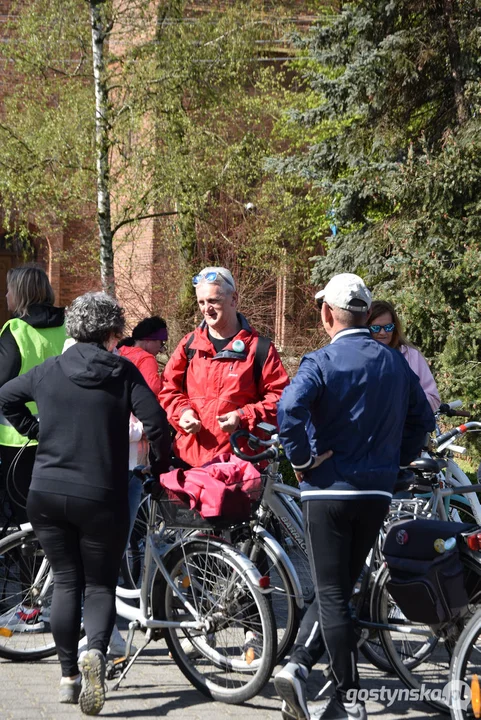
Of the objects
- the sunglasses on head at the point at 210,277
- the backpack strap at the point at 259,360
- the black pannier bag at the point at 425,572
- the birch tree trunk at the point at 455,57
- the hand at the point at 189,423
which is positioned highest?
the birch tree trunk at the point at 455,57

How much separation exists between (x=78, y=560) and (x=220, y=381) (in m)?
1.43

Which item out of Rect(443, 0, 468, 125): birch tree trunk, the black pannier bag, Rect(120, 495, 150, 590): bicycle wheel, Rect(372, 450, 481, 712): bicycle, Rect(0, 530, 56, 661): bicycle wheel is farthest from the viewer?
Rect(443, 0, 468, 125): birch tree trunk

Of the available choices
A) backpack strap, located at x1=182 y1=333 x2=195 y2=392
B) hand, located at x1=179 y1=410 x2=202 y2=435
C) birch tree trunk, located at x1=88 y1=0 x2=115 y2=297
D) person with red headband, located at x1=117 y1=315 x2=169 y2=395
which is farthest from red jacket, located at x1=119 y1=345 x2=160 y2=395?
birch tree trunk, located at x1=88 y1=0 x2=115 y2=297

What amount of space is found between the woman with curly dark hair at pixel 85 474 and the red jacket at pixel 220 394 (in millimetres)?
957

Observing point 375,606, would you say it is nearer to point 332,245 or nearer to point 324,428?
point 324,428

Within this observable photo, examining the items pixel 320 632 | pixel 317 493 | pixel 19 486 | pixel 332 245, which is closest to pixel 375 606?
pixel 320 632

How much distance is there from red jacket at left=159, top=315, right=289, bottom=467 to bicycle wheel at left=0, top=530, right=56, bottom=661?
104 cm

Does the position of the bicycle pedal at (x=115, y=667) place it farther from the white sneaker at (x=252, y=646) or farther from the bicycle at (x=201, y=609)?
the white sneaker at (x=252, y=646)

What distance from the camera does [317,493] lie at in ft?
12.7

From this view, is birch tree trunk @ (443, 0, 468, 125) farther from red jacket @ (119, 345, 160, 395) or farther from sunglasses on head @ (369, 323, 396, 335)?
red jacket @ (119, 345, 160, 395)

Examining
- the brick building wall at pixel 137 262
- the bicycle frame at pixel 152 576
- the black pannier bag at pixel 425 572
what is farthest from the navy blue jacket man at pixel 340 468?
the brick building wall at pixel 137 262

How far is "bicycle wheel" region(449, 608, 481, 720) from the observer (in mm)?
3623

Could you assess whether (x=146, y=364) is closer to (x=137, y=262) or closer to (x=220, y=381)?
(x=220, y=381)

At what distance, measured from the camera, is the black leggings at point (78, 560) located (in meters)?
4.27
